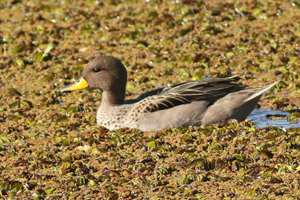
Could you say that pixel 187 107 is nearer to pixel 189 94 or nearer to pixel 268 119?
pixel 189 94

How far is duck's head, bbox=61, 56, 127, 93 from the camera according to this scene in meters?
8.92

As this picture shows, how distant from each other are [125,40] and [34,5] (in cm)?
419

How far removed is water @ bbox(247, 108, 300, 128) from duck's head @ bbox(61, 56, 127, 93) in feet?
6.58

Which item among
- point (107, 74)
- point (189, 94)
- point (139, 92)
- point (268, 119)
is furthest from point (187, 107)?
point (139, 92)

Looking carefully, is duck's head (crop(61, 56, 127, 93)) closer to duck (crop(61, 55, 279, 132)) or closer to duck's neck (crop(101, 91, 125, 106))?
duck's neck (crop(101, 91, 125, 106))

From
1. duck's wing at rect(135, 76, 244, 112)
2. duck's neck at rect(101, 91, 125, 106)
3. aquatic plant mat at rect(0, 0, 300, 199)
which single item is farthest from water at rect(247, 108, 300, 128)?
duck's neck at rect(101, 91, 125, 106)

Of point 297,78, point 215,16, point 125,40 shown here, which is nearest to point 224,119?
point 297,78

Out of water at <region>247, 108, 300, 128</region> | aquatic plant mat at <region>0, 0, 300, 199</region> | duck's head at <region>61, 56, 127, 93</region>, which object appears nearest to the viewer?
aquatic plant mat at <region>0, 0, 300, 199</region>

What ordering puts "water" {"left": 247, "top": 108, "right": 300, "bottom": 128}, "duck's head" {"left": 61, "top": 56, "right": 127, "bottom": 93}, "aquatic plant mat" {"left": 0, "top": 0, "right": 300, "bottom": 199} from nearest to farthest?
"aquatic plant mat" {"left": 0, "top": 0, "right": 300, "bottom": 199} → "water" {"left": 247, "top": 108, "right": 300, "bottom": 128} → "duck's head" {"left": 61, "top": 56, "right": 127, "bottom": 93}

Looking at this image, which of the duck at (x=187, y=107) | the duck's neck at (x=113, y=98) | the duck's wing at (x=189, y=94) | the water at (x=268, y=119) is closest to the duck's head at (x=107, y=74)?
the duck's neck at (x=113, y=98)

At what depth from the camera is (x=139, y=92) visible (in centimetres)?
1021

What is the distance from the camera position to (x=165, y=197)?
6406mm

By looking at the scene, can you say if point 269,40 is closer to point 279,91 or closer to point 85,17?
point 279,91

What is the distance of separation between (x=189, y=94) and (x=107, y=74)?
1.32 m
